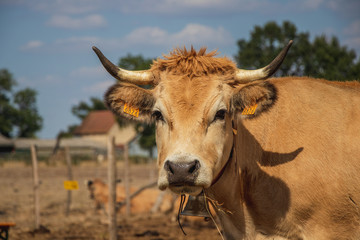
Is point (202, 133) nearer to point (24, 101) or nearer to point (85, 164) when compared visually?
point (85, 164)

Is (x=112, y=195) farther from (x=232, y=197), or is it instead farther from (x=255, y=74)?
(x=255, y=74)

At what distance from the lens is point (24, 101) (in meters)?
69.2

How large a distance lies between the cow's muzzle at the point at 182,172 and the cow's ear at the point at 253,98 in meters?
1.05

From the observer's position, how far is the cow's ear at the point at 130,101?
4730mm

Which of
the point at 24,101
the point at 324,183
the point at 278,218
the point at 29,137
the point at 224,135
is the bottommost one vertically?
the point at 29,137

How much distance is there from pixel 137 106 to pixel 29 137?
6593 centimetres

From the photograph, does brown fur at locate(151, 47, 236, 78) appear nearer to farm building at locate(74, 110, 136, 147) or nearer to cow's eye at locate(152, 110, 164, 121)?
cow's eye at locate(152, 110, 164, 121)

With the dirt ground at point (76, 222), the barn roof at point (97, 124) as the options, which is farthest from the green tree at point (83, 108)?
the dirt ground at point (76, 222)

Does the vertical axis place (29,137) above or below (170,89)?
below

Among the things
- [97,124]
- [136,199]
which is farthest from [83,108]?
[136,199]

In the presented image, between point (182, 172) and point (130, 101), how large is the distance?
1416mm

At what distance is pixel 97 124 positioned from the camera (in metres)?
77.4

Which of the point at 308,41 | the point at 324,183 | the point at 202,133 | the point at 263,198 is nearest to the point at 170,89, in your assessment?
the point at 202,133

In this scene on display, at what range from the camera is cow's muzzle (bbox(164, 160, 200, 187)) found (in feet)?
12.1
